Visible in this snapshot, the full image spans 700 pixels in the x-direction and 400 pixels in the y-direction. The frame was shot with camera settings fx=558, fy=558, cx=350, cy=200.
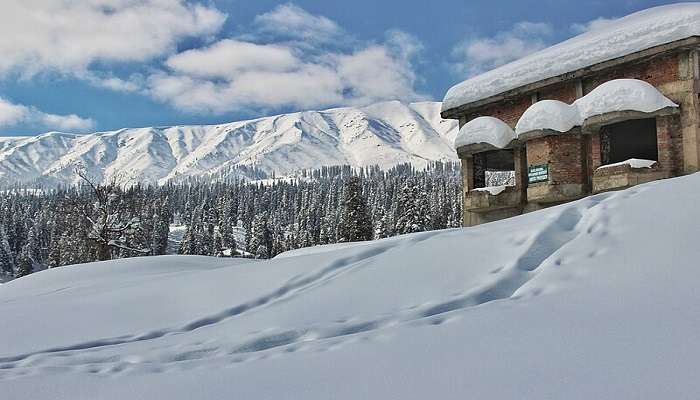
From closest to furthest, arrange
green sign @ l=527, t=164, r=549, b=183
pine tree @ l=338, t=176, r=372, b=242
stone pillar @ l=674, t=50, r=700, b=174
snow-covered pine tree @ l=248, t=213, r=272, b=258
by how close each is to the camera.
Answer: stone pillar @ l=674, t=50, r=700, b=174
green sign @ l=527, t=164, r=549, b=183
pine tree @ l=338, t=176, r=372, b=242
snow-covered pine tree @ l=248, t=213, r=272, b=258

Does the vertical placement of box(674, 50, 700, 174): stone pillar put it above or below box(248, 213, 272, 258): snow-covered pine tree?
above

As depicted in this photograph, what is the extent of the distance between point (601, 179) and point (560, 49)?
3615 mm

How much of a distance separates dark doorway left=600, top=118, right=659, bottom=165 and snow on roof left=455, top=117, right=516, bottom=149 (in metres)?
2.69

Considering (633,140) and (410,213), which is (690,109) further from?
(410,213)

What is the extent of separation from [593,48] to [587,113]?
1.58 metres

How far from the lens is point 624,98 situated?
12688 millimetres

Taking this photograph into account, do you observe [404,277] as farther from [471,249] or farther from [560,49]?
[560,49]

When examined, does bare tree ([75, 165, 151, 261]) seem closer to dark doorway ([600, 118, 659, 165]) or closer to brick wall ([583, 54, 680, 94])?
dark doorway ([600, 118, 659, 165])

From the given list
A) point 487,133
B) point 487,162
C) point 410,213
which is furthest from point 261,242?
point 487,133

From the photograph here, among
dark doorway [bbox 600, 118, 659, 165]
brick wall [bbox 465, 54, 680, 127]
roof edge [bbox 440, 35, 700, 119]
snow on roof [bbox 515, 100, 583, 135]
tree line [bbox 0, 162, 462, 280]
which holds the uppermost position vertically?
roof edge [bbox 440, 35, 700, 119]

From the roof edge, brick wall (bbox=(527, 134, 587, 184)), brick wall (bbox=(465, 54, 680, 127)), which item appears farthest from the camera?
brick wall (bbox=(527, 134, 587, 184))

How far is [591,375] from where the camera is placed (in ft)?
9.29

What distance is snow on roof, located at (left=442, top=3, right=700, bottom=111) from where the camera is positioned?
1205 centimetres

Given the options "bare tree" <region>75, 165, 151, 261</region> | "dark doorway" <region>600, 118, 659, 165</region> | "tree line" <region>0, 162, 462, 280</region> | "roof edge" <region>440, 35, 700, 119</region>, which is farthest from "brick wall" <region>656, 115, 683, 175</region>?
"bare tree" <region>75, 165, 151, 261</region>
